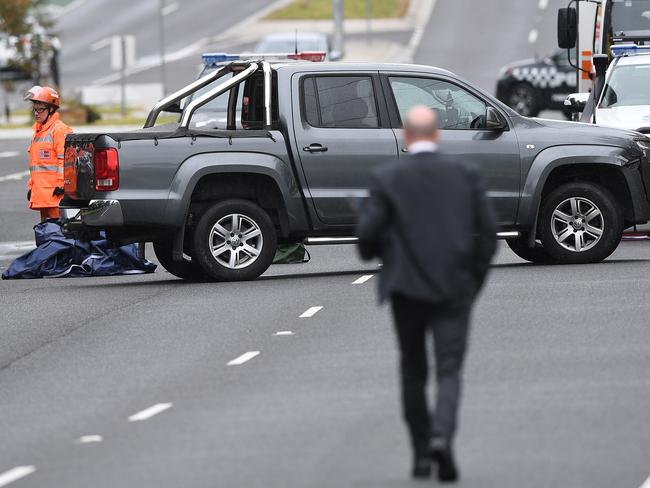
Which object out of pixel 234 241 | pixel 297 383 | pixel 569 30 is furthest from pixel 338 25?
pixel 297 383

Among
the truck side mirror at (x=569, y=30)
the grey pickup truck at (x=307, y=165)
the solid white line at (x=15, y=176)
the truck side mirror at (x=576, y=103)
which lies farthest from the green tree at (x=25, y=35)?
the grey pickup truck at (x=307, y=165)

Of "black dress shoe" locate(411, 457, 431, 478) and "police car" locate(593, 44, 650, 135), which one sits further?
"police car" locate(593, 44, 650, 135)

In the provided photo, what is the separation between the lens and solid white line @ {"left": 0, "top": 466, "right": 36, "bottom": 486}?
8234mm

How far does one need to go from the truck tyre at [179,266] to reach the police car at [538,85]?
76.3 feet

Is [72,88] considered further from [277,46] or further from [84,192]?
[84,192]

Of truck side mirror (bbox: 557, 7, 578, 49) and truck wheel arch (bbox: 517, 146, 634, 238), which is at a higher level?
truck side mirror (bbox: 557, 7, 578, 49)

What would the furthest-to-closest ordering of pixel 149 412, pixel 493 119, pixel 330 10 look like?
pixel 330 10, pixel 493 119, pixel 149 412

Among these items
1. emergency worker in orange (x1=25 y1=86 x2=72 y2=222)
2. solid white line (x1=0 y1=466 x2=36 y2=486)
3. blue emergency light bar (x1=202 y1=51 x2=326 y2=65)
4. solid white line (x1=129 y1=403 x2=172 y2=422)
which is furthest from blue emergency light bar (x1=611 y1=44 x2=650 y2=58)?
solid white line (x1=0 y1=466 x2=36 y2=486)

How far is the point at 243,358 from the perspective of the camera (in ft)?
38.3

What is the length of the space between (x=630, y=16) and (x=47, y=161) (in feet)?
30.1

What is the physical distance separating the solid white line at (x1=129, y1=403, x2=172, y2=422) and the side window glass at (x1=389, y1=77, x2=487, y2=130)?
6.53 m

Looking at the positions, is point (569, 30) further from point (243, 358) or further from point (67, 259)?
point (243, 358)

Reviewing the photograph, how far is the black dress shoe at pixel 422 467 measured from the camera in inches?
302

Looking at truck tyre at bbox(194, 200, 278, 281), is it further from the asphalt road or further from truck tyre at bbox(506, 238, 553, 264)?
truck tyre at bbox(506, 238, 553, 264)
